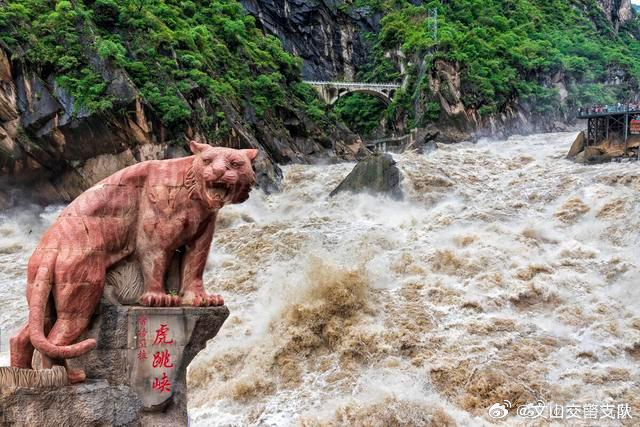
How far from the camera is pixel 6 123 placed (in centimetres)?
1962

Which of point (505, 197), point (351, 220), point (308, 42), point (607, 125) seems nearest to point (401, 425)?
point (351, 220)

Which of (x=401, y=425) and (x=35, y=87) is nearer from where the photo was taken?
(x=401, y=425)

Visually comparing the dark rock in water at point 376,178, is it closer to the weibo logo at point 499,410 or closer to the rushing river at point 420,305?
the rushing river at point 420,305

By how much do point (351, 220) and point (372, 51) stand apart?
123 feet

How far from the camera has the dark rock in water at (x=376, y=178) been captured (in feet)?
67.2

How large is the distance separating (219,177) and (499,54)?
47.4m

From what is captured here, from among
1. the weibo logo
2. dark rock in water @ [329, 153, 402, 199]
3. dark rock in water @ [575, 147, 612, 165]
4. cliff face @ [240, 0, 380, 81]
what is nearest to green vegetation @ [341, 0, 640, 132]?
cliff face @ [240, 0, 380, 81]

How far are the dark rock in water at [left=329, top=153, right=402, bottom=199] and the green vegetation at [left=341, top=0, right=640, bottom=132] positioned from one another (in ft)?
67.1

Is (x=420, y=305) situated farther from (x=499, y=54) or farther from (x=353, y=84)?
(x=499, y=54)

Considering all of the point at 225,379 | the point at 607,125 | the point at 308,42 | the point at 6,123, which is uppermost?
the point at 308,42

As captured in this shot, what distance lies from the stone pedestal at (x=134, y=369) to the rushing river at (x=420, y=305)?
13.8ft

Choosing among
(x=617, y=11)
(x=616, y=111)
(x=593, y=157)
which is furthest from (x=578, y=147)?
(x=617, y=11)

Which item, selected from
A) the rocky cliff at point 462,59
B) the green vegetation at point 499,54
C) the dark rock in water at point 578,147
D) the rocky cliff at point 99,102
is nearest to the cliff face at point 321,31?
the rocky cliff at point 462,59

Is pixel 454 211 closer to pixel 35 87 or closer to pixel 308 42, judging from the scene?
pixel 35 87
